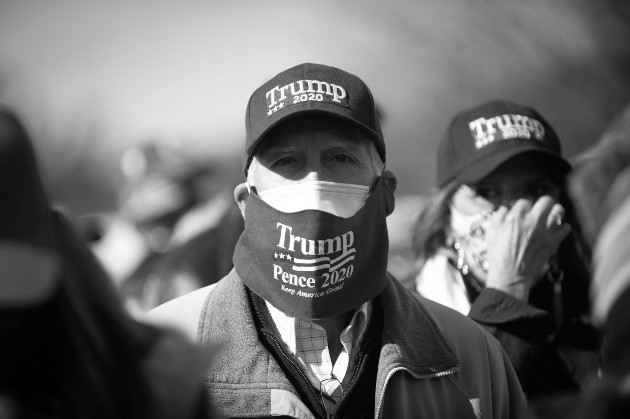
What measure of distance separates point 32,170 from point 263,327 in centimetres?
135

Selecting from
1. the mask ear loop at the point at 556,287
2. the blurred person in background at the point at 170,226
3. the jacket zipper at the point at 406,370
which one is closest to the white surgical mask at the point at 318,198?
the jacket zipper at the point at 406,370

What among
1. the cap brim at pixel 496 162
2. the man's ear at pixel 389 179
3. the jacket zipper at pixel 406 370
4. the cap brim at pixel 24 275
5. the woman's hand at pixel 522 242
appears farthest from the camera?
the cap brim at pixel 496 162

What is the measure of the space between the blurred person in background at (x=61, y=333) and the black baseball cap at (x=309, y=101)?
1220 mm

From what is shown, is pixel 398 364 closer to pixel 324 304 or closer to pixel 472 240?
pixel 324 304

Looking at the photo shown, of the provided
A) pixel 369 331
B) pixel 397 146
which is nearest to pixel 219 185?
pixel 397 146

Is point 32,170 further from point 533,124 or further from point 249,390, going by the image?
point 533,124

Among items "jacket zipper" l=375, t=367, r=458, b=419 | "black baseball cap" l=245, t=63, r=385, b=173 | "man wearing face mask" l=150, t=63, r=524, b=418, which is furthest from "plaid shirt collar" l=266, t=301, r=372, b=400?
"black baseball cap" l=245, t=63, r=385, b=173

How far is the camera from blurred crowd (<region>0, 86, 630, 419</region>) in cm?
175

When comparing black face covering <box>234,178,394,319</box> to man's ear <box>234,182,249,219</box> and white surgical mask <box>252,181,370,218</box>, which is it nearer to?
white surgical mask <box>252,181,370,218</box>

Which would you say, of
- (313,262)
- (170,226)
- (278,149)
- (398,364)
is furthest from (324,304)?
(170,226)

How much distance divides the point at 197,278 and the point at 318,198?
9.34 ft

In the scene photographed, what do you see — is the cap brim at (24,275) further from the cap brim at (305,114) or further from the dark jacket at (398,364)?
the cap brim at (305,114)

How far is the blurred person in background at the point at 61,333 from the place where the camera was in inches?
67.1

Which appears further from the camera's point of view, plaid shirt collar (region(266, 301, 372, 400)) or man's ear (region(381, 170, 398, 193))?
man's ear (region(381, 170, 398, 193))
